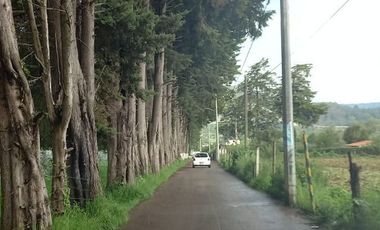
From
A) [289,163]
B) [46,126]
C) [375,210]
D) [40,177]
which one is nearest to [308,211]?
[289,163]

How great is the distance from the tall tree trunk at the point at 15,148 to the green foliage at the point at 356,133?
34.1 feet

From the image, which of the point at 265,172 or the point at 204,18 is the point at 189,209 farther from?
the point at 204,18

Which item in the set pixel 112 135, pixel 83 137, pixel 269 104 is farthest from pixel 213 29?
pixel 269 104

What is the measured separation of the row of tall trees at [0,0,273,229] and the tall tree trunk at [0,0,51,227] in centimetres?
1

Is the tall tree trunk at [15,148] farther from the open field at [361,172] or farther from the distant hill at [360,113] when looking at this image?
the distant hill at [360,113]

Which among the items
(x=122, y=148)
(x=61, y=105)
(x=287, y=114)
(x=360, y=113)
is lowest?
(x=122, y=148)

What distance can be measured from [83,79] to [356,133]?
10.6 meters

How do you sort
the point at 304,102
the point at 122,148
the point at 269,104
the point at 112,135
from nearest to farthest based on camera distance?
1. the point at 112,135
2. the point at 122,148
3. the point at 304,102
4. the point at 269,104

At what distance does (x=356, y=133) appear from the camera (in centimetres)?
2011

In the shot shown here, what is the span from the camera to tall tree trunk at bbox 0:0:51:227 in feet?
27.4

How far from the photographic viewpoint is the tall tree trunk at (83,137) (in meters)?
13.2

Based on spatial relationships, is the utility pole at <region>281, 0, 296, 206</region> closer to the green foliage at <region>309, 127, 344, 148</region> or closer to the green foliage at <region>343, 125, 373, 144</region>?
the green foliage at <region>343, 125, 373, 144</region>

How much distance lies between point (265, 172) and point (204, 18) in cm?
835

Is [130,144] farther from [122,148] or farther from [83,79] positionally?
[83,79]
